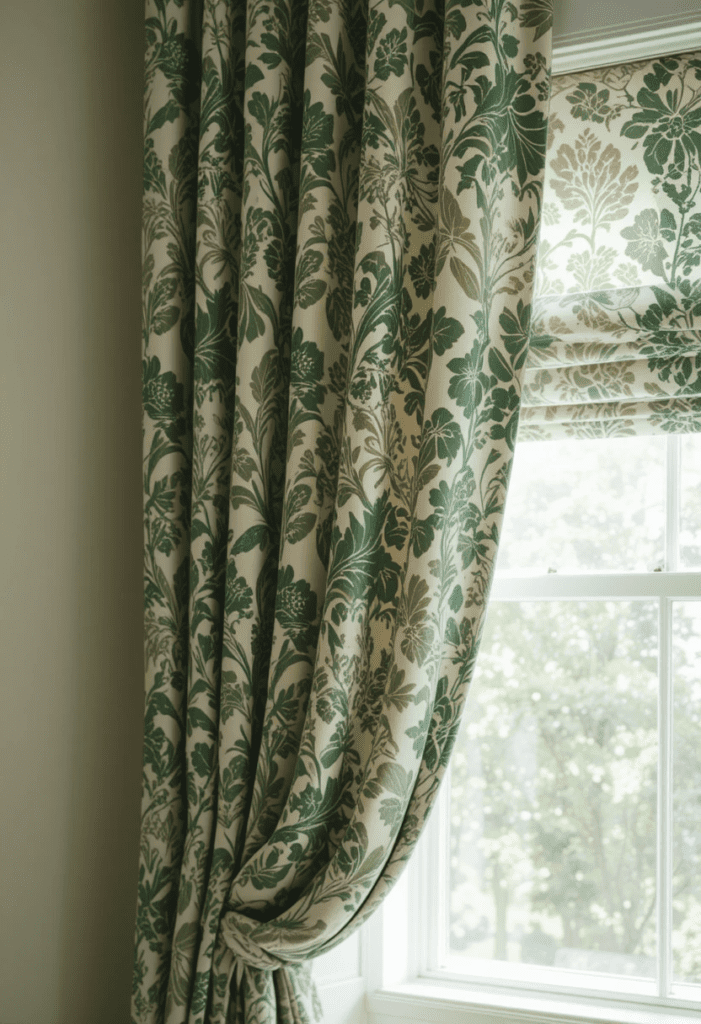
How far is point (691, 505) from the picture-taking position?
165 centimetres

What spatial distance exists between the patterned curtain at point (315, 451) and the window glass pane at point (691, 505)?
0.45 metres

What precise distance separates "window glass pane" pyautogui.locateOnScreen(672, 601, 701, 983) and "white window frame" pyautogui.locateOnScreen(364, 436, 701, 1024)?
0.02 m

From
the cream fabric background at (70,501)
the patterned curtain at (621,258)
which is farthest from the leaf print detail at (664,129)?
the cream fabric background at (70,501)

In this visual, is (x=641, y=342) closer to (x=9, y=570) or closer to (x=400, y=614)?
(x=400, y=614)

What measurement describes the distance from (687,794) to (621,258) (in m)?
0.91

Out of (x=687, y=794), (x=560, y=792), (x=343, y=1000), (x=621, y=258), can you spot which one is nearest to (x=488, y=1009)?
(x=343, y=1000)

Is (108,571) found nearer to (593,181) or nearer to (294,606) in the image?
(294,606)

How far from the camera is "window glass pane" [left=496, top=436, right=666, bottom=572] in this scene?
168cm

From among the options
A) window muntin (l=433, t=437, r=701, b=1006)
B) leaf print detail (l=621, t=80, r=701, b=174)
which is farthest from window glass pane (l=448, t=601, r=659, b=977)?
leaf print detail (l=621, t=80, r=701, b=174)

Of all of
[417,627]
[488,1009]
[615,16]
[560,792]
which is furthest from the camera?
[560,792]

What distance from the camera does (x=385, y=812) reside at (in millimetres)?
1323

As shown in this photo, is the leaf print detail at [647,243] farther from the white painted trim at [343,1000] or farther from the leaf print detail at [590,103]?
the white painted trim at [343,1000]

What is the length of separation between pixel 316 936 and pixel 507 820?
1.78ft

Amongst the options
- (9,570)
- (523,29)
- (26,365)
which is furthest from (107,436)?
Answer: (523,29)
